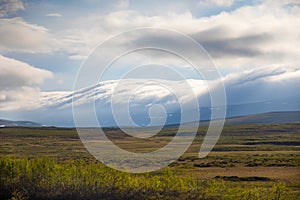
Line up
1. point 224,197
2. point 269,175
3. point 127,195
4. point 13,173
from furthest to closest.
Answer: point 269,175, point 13,173, point 127,195, point 224,197

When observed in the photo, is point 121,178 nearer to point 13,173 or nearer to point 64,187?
point 64,187

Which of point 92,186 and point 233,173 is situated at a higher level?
point 92,186

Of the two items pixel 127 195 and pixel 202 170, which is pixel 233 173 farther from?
pixel 127 195

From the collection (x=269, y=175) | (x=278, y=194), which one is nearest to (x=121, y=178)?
(x=278, y=194)

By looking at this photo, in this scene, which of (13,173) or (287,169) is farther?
(287,169)

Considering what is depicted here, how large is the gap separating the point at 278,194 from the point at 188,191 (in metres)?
7.35

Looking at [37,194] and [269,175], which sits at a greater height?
[37,194]

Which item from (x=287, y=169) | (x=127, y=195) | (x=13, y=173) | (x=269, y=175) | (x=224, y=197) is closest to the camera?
(x=224, y=197)

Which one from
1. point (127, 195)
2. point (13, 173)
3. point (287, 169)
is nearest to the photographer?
point (127, 195)

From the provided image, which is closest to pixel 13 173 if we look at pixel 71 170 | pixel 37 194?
pixel 37 194

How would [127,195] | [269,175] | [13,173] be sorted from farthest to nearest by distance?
1. [269,175]
2. [13,173]
3. [127,195]

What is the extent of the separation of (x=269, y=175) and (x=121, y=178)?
33.2 meters

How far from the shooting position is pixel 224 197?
102 feet

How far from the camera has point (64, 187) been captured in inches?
1366
